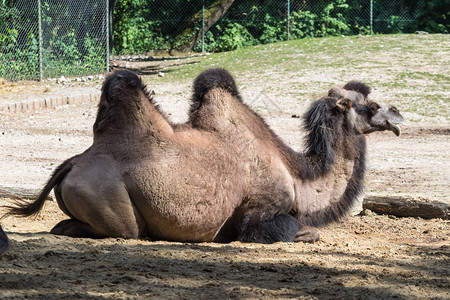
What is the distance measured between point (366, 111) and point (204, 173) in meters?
2.09

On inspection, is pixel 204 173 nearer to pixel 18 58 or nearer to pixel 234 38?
pixel 18 58

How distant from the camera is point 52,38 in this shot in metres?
19.4

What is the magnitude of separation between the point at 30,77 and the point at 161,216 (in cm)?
1452

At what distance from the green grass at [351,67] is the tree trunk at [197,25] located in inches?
167

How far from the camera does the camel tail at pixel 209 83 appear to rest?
5930 millimetres

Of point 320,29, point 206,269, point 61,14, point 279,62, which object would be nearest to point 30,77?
point 61,14

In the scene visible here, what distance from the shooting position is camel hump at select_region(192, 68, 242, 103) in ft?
19.5

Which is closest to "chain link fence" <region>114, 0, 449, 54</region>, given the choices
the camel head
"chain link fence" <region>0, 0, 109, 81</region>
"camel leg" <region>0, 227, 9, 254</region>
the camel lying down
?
"chain link fence" <region>0, 0, 109, 81</region>

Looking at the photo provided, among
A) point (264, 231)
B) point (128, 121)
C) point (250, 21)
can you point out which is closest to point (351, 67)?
point (250, 21)

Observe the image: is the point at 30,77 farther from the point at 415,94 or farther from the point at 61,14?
the point at 415,94

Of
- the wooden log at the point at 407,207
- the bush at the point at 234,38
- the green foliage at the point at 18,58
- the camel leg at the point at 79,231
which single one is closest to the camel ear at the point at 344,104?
the wooden log at the point at 407,207

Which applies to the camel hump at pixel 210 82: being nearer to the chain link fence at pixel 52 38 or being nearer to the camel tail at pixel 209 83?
the camel tail at pixel 209 83

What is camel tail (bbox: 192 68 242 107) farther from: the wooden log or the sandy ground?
the wooden log

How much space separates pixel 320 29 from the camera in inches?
1136
